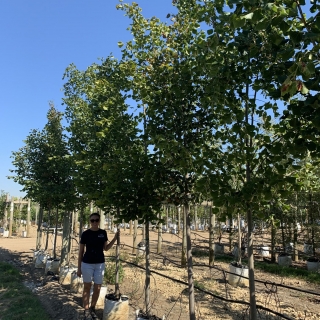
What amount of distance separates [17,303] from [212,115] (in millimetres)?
5523

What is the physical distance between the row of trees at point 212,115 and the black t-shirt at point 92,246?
2.48 ft

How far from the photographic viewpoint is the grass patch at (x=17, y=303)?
17.9 ft

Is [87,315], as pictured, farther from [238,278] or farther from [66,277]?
[238,278]

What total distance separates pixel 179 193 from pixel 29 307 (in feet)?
13.8

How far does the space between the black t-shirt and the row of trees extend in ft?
2.48

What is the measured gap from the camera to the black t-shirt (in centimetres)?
498

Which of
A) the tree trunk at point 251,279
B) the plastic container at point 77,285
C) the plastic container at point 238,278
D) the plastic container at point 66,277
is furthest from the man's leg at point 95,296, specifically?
the plastic container at point 238,278

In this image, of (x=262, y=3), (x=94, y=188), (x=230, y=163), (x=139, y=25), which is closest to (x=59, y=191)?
(x=94, y=188)

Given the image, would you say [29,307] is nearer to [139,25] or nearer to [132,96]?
[132,96]

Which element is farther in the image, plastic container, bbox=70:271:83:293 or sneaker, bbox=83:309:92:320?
plastic container, bbox=70:271:83:293

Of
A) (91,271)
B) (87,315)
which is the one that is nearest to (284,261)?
(91,271)

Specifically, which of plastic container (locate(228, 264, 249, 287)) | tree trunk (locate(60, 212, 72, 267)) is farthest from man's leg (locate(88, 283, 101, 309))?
plastic container (locate(228, 264, 249, 287))

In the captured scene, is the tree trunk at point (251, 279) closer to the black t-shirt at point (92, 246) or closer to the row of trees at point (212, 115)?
the row of trees at point (212, 115)

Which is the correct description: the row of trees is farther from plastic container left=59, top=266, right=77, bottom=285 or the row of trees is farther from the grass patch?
plastic container left=59, top=266, right=77, bottom=285
